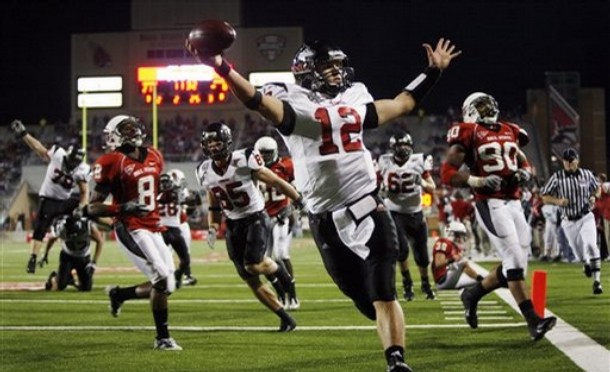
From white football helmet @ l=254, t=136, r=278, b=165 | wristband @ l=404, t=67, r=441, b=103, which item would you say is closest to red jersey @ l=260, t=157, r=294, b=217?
white football helmet @ l=254, t=136, r=278, b=165

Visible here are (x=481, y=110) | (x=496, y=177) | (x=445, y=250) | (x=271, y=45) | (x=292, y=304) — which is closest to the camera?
(x=496, y=177)

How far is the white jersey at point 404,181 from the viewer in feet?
39.5

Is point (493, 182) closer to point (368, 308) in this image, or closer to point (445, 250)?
point (368, 308)

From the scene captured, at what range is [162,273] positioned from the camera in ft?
25.8

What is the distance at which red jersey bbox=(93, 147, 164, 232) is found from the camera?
7.82 m

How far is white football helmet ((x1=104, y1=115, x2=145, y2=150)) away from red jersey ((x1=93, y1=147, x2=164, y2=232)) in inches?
3.8

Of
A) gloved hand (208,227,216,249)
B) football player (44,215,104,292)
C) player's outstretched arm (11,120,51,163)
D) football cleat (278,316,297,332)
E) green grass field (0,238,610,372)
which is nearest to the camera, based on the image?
green grass field (0,238,610,372)

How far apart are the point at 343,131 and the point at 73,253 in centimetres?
908

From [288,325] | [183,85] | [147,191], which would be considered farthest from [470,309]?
[183,85]

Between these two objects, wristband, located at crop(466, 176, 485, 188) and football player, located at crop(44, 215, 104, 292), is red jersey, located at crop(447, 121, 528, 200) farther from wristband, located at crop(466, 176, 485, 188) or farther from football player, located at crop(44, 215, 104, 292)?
football player, located at crop(44, 215, 104, 292)

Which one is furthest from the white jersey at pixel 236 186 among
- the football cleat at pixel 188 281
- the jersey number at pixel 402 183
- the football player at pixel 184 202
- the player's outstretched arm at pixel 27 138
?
the football cleat at pixel 188 281

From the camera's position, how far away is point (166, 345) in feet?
25.2

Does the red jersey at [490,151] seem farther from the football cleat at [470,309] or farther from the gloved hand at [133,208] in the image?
the gloved hand at [133,208]

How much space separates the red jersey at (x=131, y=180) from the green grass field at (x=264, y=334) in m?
1.00
